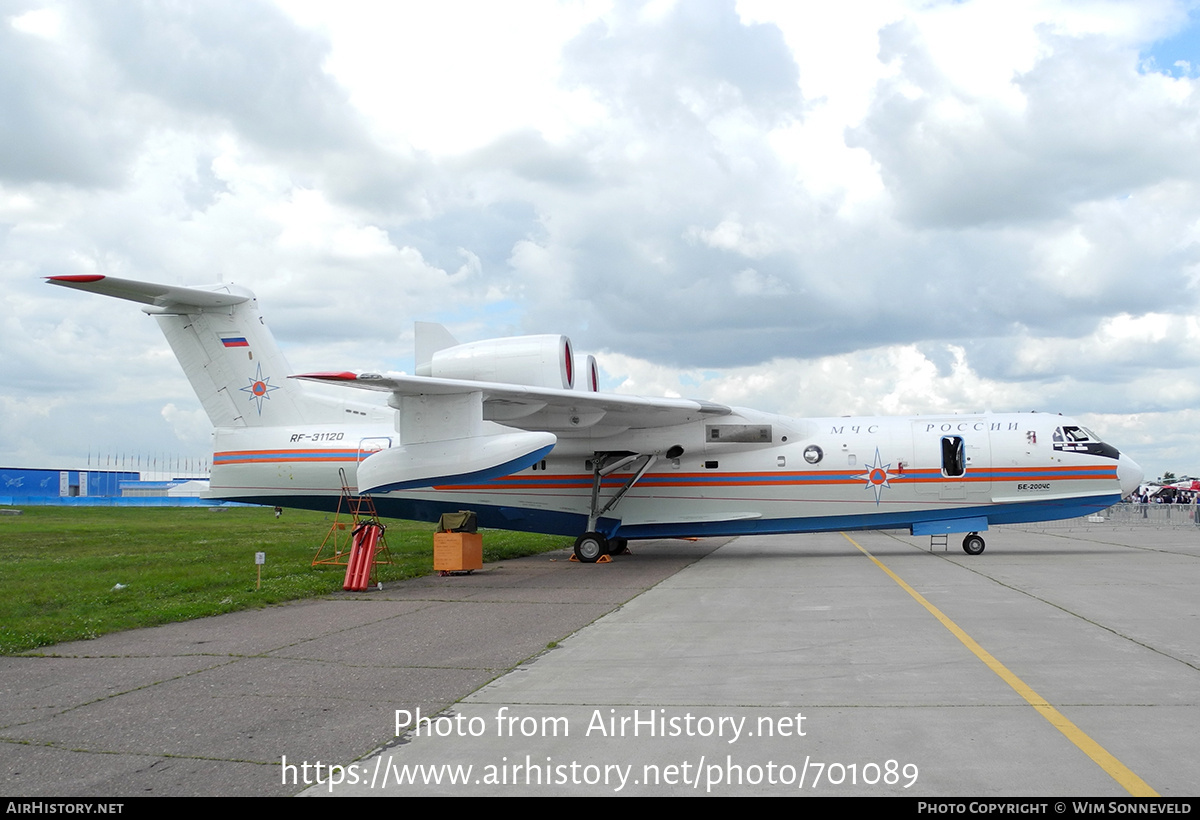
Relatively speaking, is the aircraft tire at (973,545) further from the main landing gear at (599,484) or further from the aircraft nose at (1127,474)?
the main landing gear at (599,484)

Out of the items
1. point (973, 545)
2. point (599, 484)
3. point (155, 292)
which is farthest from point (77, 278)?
point (973, 545)

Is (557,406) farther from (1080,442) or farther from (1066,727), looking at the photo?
(1066,727)

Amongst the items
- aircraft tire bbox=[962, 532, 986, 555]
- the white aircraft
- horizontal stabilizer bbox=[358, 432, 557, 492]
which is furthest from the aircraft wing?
aircraft tire bbox=[962, 532, 986, 555]

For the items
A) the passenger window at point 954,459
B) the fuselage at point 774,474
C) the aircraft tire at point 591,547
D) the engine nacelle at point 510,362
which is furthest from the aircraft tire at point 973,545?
the engine nacelle at point 510,362

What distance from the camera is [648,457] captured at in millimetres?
18531

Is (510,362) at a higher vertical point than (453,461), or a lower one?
higher

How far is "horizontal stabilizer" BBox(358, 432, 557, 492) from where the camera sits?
14.8 metres

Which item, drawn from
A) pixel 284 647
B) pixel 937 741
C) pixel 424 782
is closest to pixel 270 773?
pixel 424 782

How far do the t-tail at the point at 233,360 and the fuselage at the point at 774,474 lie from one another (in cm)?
43

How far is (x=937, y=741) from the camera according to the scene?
186 inches

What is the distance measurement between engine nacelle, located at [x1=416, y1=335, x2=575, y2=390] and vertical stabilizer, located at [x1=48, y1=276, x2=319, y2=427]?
11.5 feet

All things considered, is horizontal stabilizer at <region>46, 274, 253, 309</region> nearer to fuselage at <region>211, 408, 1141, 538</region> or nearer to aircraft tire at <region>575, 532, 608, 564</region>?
fuselage at <region>211, 408, 1141, 538</region>

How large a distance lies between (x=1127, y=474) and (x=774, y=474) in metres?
7.14

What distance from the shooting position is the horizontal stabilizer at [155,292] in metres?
13.9
